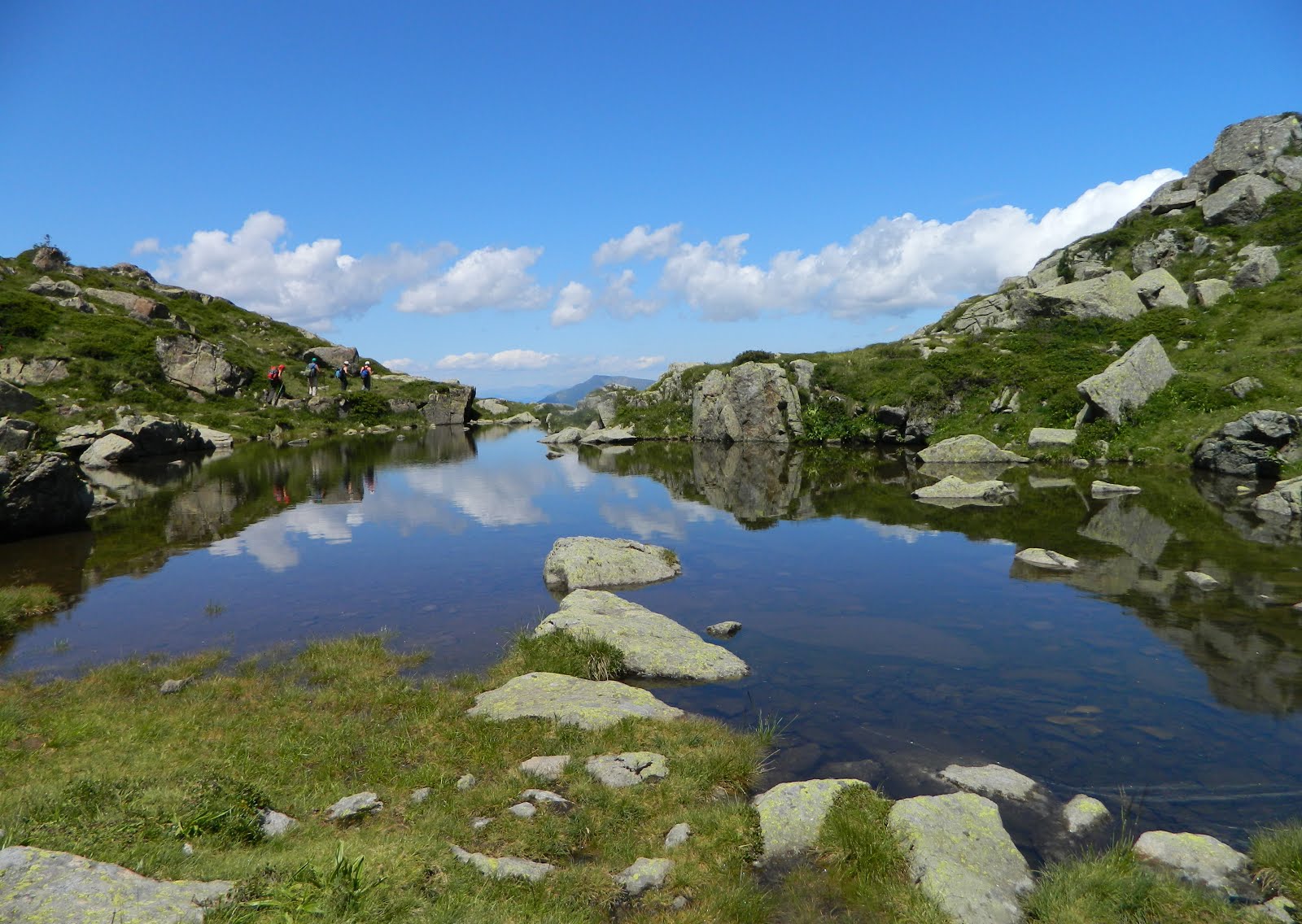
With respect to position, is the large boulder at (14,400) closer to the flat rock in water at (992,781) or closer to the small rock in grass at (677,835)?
the small rock in grass at (677,835)

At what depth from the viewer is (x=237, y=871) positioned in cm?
739

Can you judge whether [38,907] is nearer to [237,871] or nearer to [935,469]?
[237,871]

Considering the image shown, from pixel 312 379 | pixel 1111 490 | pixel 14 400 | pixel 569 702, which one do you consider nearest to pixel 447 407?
pixel 312 379

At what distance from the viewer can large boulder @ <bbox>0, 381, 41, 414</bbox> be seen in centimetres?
6362

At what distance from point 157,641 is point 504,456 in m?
52.6

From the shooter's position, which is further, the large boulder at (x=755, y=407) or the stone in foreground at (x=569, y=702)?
the large boulder at (x=755, y=407)

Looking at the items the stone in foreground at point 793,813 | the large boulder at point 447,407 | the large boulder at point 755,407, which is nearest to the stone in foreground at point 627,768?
the stone in foreground at point 793,813

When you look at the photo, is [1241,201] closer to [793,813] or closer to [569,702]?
[569,702]

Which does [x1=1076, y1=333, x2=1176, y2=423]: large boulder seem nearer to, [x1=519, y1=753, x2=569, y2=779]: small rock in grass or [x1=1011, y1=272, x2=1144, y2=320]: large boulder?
[x1=1011, y1=272, x2=1144, y2=320]: large boulder

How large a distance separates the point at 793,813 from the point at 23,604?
965 inches

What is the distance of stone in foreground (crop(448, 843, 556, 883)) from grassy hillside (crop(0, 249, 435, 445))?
226 feet

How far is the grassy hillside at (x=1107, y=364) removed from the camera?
158 ft

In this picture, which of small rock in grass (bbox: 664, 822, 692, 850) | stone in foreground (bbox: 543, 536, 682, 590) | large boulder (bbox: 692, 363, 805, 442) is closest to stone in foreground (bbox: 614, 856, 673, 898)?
small rock in grass (bbox: 664, 822, 692, 850)

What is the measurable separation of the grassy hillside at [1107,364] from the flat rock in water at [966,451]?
229cm
